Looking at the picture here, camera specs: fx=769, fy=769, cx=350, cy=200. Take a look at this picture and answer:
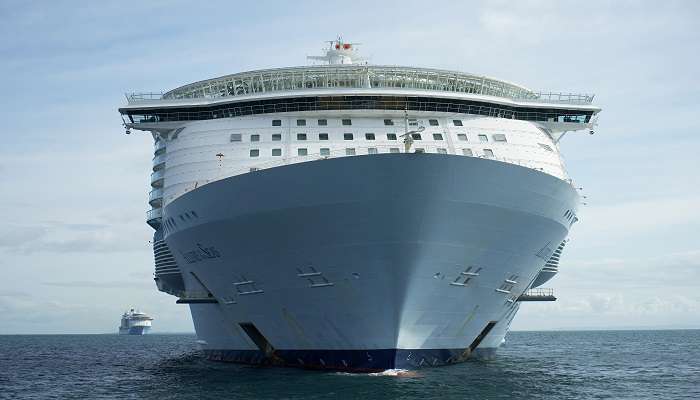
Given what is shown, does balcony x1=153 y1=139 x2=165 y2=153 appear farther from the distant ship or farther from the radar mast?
the distant ship

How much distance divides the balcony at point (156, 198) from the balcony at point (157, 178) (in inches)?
9.7

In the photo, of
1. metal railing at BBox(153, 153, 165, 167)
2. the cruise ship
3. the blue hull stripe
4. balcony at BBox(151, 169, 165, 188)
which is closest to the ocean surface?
the blue hull stripe

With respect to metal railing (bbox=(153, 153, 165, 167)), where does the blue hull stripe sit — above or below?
below

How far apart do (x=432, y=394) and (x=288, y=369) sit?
7.00m

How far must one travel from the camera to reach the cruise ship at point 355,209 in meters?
23.5

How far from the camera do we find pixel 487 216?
24.5 m

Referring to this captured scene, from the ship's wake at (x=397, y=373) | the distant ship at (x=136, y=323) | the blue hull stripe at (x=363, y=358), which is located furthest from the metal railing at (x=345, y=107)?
the distant ship at (x=136, y=323)

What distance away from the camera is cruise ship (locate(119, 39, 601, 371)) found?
77.3 ft

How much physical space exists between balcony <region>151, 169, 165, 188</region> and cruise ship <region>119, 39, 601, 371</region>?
0.37 ft

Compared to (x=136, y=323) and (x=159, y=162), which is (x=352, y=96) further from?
(x=136, y=323)

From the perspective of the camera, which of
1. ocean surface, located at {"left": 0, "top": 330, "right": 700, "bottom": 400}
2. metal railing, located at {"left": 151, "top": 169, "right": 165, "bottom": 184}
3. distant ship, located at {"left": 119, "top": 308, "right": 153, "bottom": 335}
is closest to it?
ocean surface, located at {"left": 0, "top": 330, "right": 700, "bottom": 400}

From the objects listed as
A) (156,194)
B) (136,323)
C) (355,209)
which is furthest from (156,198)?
(136,323)

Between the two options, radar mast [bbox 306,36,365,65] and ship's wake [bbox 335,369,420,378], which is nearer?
ship's wake [bbox 335,369,420,378]

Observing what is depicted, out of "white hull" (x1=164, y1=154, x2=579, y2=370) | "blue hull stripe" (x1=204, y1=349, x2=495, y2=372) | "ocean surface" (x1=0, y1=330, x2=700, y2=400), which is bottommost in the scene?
"ocean surface" (x1=0, y1=330, x2=700, y2=400)
